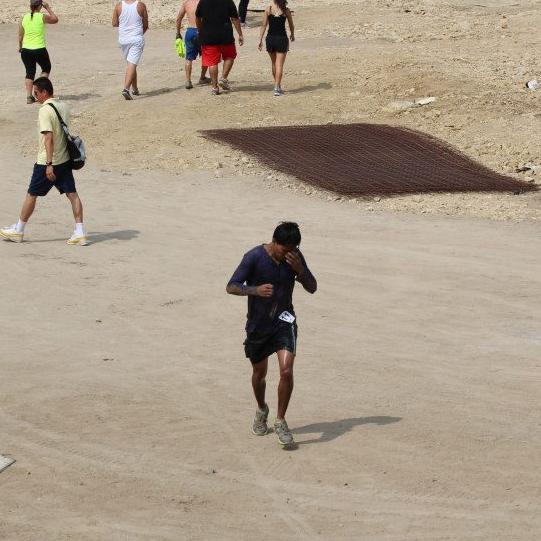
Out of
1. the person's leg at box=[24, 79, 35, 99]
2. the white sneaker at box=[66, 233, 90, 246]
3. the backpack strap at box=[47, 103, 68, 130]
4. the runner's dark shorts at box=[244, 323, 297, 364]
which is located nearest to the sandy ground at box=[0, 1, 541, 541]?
the white sneaker at box=[66, 233, 90, 246]

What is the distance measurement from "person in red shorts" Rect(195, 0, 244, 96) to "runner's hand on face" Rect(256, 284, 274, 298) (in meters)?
12.1

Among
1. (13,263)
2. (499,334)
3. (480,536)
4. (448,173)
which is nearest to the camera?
(480,536)

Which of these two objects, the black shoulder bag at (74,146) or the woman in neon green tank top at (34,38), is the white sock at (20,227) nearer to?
the black shoulder bag at (74,146)

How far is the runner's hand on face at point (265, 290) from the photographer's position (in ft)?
25.3

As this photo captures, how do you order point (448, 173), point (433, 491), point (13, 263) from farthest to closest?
1. point (448, 173)
2. point (13, 263)
3. point (433, 491)

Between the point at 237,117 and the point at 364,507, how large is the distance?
41.1ft

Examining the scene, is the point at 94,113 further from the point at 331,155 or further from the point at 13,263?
the point at 13,263

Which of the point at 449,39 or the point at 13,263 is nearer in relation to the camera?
the point at 13,263

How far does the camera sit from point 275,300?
7914 mm

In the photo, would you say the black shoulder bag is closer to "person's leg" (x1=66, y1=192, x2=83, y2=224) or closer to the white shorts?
"person's leg" (x1=66, y1=192, x2=83, y2=224)

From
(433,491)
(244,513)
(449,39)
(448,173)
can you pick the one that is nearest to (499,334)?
(433,491)

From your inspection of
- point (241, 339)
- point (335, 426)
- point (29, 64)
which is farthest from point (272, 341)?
point (29, 64)

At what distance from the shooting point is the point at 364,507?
23.8ft

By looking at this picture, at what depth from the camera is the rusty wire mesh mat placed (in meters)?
16.1
